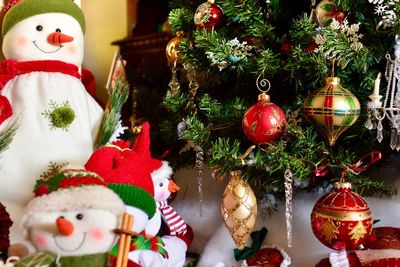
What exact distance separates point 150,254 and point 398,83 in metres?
0.50

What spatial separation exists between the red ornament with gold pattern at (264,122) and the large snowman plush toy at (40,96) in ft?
0.97

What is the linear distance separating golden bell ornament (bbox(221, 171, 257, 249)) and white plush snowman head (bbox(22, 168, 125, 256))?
311 mm

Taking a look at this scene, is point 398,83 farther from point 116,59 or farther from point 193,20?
point 116,59

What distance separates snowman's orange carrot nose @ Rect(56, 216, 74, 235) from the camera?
1.98 feet

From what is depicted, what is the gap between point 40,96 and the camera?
3.01 feet

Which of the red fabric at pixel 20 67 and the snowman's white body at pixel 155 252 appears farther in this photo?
the red fabric at pixel 20 67

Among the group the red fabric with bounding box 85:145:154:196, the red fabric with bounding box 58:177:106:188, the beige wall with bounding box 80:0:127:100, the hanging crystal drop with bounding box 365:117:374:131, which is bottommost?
the red fabric with bounding box 58:177:106:188

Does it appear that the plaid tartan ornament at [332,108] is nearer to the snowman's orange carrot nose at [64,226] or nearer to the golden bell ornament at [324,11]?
the golden bell ornament at [324,11]

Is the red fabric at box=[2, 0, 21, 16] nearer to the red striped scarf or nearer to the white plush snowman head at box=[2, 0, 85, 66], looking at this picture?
the white plush snowman head at box=[2, 0, 85, 66]

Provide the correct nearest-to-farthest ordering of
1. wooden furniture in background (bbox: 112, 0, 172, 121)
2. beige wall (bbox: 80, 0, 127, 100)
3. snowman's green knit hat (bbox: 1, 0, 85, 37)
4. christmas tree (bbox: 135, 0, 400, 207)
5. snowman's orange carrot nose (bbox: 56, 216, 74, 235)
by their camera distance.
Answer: snowman's orange carrot nose (bbox: 56, 216, 74, 235) < christmas tree (bbox: 135, 0, 400, 207) < snowman's green knit hat (bbox: 1, 0, 85, 37) < wooden furniture in background (bbox: 112, 0, 172, 121) < beige wall (bbox: 80, 0, 127, 100)

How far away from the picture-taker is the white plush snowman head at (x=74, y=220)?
0.62 metres

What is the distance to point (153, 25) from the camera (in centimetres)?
183

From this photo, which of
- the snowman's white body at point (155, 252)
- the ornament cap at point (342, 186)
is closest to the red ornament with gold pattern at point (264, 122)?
the ornament cap at point (342, 186)

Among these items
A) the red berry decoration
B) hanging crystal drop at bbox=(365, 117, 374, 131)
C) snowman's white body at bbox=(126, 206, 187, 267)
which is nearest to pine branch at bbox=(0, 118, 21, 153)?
snowman's white body at bbox=(126, 206, 187, 267)
